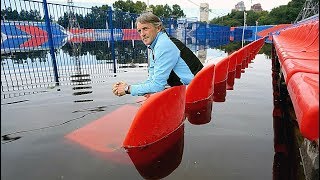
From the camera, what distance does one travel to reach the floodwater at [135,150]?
2.56 metres

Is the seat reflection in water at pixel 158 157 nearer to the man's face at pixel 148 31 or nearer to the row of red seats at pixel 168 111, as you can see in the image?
the row of red seats at pixel 168 111

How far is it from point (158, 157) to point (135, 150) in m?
0.28

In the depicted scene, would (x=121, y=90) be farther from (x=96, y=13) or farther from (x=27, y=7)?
(x=96, y=13)

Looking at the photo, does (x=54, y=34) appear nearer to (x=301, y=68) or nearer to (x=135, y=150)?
(x=135, y=150)

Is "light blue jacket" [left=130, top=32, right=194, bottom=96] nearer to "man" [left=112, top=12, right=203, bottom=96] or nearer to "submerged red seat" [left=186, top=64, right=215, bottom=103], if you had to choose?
"man" [left=112, top=12, right=203, bottom=96]

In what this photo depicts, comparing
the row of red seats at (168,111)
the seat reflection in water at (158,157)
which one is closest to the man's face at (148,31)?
the row of red seats at (168,111)

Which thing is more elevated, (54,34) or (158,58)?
(54,34)

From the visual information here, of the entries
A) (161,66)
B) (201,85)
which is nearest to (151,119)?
(161,66)

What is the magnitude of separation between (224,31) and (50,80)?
25.2 m

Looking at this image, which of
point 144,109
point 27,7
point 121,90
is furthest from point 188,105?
point 27,7

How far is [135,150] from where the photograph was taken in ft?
9.65

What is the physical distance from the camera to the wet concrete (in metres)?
2.56

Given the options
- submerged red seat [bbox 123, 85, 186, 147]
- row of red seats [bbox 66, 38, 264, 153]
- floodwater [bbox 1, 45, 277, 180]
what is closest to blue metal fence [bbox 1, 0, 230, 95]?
floodwater [bbox 1, 45, 277, 180]

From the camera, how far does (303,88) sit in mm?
1562
